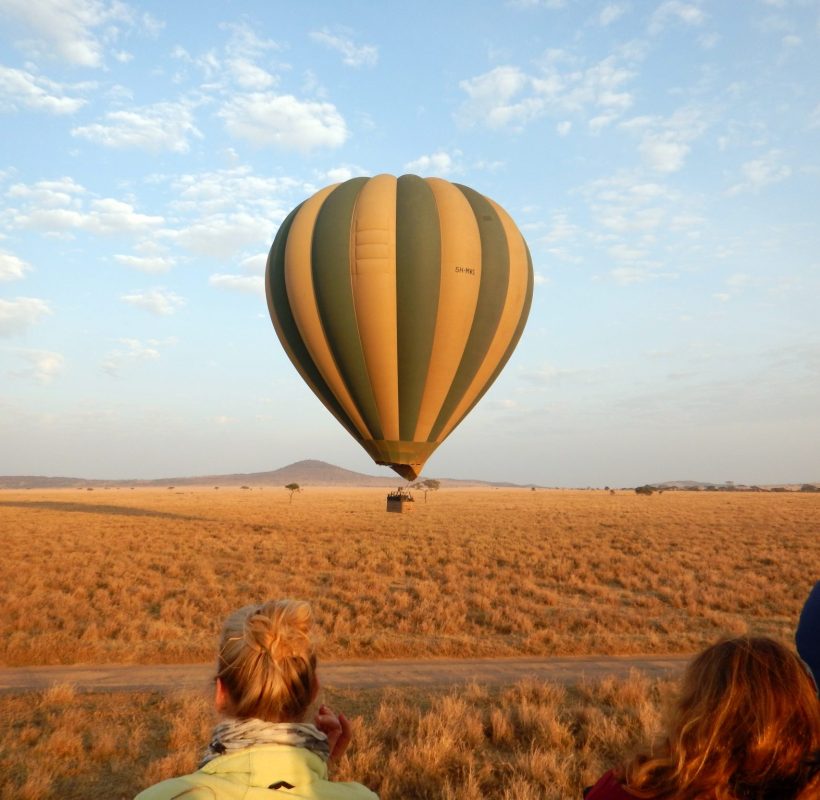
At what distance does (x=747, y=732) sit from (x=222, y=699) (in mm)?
1495

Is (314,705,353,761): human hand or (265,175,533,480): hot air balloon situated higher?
(265,175,533,480): hot air balloon

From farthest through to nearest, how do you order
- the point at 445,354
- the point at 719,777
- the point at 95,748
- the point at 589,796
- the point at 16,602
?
the point at 445,354 → the point at 16,602 → the point at 95,748 → the point at 589,796 → the point at 719,777

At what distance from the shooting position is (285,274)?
19984mm

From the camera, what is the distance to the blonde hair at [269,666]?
76.3 inches

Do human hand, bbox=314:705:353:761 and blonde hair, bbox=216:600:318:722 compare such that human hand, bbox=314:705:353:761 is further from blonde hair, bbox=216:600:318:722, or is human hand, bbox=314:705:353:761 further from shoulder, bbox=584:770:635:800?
shoulder, bbox=584:770:635:800

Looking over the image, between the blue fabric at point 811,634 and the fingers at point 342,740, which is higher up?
the blue fabric at point 811,634

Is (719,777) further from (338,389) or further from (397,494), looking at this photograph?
(397,494)

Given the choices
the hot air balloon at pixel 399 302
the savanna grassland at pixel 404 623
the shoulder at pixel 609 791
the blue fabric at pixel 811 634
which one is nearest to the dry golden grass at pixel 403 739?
the savanna grassland at pixel 404 623

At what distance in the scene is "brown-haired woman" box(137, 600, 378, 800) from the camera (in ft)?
6.07

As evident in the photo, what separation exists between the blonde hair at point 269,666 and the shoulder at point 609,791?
0.90 metres

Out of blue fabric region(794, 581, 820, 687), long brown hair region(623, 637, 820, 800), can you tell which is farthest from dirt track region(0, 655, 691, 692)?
long brown hair region(623, 637, 820, 800)

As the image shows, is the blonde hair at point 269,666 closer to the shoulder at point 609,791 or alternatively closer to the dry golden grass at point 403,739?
the shoulder at point 609,791

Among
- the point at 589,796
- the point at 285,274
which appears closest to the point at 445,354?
the point at 285,274

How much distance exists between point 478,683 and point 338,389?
39.9ft
